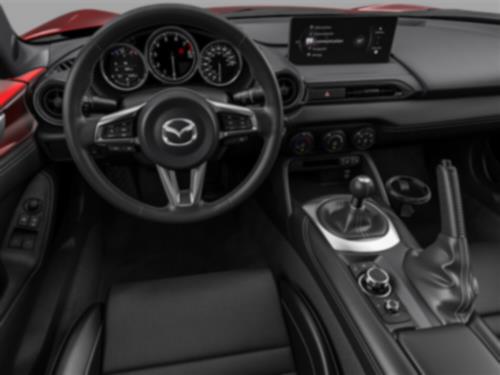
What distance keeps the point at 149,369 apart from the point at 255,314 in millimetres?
310

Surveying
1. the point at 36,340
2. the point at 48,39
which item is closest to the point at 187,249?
the point at 36,340

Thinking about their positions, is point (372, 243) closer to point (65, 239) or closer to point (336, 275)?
point (336, 275)

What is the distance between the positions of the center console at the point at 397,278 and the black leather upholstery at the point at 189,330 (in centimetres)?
20

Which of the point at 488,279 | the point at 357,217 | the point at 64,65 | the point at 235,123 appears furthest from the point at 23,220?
the point at 488,279

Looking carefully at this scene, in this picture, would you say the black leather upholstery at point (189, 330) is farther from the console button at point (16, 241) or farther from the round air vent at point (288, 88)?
the round air vent at point (288, 88)

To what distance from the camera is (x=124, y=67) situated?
1101 millimetres

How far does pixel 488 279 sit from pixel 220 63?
3.61 ft

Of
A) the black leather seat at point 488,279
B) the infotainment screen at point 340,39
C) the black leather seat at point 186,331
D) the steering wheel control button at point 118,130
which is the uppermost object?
the infotainment screen at point 340,39

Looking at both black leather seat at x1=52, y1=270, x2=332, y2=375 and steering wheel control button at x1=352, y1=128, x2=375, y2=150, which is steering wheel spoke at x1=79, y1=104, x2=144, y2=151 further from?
steering wheel control button at x1=352, y1=128, x2=375, y2=150

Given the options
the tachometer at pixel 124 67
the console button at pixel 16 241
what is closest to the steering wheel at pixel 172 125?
the tachometer at pixel 124 67

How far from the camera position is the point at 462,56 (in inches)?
58.7

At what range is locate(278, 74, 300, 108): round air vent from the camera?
4.01 ft

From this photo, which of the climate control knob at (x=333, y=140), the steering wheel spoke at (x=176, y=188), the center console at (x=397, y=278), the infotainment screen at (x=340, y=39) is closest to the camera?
the center console at (x=397, y=278)

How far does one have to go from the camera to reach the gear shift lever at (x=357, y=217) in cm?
112
